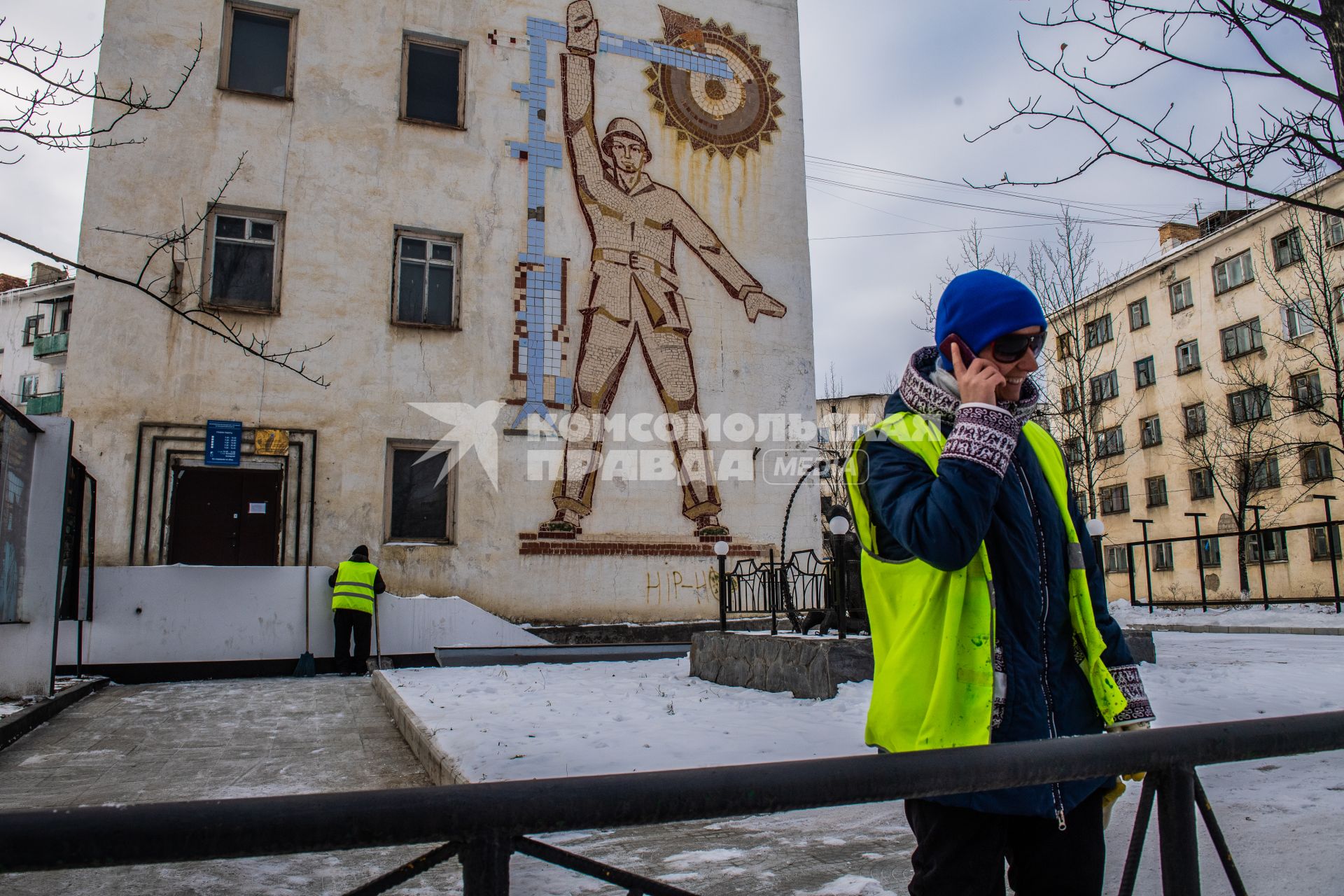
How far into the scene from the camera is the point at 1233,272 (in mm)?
34156

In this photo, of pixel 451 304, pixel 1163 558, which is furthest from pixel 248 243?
A: pixel 1163 558

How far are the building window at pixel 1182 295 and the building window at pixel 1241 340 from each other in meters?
2.33

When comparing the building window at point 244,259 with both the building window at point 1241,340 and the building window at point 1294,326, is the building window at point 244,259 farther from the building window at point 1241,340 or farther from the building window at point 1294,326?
the building window at point 1241,340

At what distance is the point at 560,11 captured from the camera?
610 inches

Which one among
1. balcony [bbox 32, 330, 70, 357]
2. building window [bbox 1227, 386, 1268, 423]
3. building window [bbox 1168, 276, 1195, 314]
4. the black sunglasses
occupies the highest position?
balcony [bbox 32, 330, 70, 357]

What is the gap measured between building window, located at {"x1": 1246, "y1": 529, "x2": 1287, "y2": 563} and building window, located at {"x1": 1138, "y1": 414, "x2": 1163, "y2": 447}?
20.6 feet

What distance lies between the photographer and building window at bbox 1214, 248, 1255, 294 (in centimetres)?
3331

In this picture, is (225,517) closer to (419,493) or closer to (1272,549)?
(419,493)

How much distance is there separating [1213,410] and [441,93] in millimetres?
30913

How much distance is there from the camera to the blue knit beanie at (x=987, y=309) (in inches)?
77.6

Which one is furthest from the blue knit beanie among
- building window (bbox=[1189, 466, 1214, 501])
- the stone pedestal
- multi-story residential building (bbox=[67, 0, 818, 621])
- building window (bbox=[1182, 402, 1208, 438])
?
building window (bbox=[1182, 402, 1208, 438])

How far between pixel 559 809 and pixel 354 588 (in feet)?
37.0

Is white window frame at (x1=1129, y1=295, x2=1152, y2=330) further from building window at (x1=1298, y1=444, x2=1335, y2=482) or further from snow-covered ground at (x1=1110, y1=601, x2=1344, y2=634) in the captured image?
snow-covered ground at (x1=1110, y1=601, x2=1344, y2=634)

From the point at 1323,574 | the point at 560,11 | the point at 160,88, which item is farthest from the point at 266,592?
the point at 1323,574
